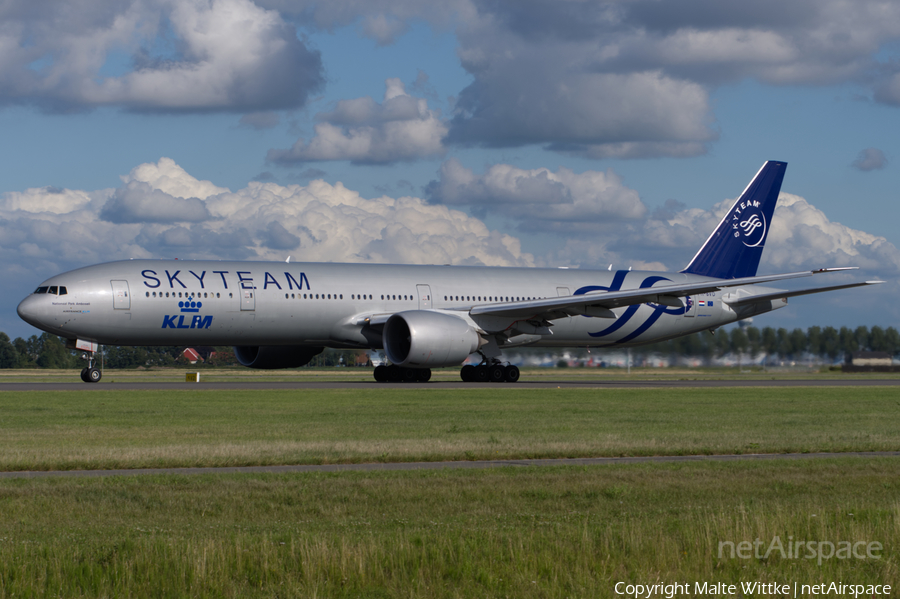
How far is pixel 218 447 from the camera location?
16250 mm

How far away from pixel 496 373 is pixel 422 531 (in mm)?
31505

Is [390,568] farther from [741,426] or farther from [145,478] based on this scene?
[741,426]

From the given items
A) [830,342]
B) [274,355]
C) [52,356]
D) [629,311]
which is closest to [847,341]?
[830,342]

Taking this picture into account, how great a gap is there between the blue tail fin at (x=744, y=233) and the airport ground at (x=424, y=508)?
2849cm

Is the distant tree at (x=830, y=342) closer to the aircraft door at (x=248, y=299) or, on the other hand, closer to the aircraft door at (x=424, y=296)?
the aircraft door at (x=424, y=296)

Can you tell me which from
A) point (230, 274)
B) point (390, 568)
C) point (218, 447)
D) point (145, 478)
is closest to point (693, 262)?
point (230, 274)

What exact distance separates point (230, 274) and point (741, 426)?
21.8 m

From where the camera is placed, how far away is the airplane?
117 ft

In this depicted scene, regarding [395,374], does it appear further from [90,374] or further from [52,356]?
[52,356]

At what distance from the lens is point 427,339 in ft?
120

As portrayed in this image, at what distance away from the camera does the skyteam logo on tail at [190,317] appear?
36.0 meters

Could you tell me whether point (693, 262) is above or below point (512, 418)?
above

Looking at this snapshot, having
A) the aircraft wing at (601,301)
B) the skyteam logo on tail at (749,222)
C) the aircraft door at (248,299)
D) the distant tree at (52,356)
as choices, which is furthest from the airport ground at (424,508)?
the distant tree at (52,356)

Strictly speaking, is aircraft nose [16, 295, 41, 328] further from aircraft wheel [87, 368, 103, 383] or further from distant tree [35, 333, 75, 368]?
distant tree [35, 333, 75, 368]
